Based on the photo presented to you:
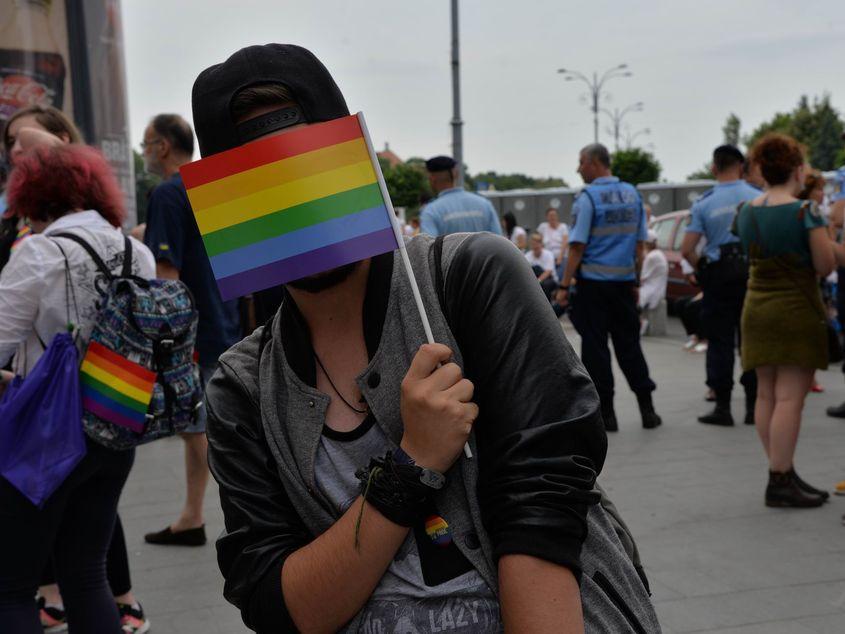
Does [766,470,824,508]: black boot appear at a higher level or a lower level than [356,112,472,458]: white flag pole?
lower

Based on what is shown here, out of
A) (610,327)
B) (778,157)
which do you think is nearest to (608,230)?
(610,327)

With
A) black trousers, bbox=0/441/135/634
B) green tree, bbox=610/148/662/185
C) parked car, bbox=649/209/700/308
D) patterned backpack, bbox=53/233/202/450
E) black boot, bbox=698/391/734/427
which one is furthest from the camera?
green tree, bbox=610/148/662/185

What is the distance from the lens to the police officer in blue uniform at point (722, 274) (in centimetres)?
732

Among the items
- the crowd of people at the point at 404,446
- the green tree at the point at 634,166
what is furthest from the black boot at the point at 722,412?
the green tree at the point at 634,166

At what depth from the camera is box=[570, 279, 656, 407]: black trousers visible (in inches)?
288

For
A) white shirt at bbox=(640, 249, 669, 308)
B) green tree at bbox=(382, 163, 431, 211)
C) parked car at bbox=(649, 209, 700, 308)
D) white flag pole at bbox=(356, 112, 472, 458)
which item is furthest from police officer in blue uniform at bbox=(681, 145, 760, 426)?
green tree at bbox=(382, 163, 431, 211)

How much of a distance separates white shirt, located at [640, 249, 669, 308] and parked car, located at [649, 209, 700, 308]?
1101 mm

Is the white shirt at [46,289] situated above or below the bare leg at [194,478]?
above

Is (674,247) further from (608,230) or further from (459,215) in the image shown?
(459,215)

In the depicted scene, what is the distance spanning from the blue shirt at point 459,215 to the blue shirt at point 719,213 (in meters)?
1.56

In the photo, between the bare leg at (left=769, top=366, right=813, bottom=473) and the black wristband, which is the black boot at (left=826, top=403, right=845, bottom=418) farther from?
the black wristband

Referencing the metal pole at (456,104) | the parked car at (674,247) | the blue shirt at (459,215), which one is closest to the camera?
the blue shirt at (459,215)

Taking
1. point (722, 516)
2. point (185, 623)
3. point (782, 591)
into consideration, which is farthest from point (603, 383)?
point (185, 623)

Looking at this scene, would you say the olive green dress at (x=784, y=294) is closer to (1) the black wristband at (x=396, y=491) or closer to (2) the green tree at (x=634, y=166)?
(1) the black wristband at (x=396, y=491)
